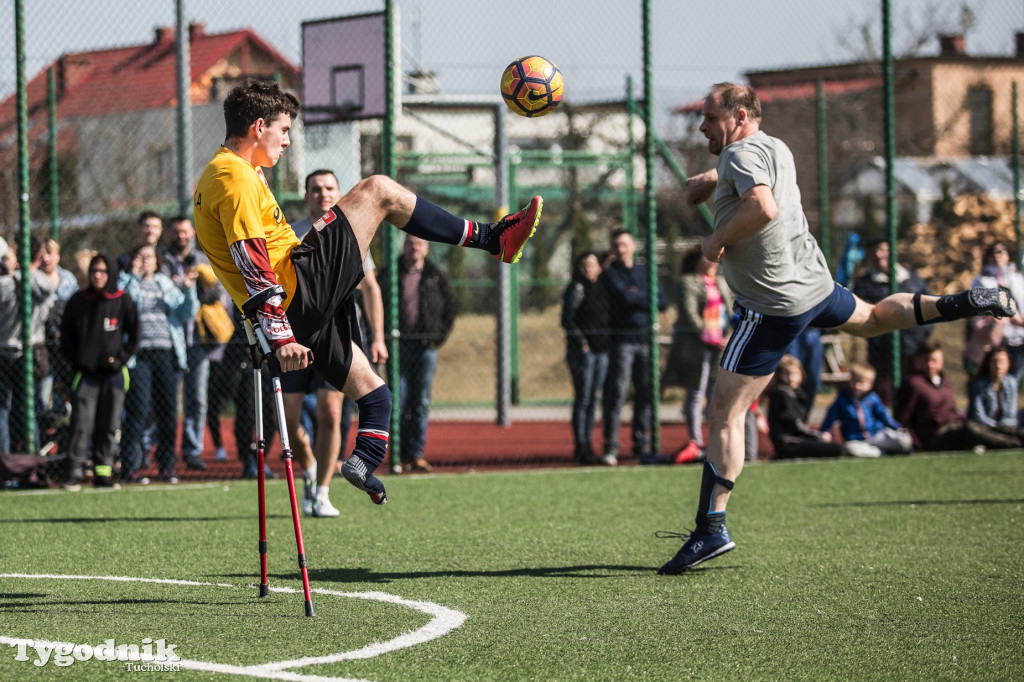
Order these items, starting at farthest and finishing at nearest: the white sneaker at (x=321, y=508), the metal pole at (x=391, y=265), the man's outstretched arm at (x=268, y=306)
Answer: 1. the metal pole at (x=391, y=265)
2. the white sneaker at (x=321, y=508)
3. the man's outstretched arm at (x=268, y=306)

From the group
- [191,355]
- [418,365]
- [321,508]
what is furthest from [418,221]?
[191,355]

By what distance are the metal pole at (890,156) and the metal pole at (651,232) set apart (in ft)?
7.62

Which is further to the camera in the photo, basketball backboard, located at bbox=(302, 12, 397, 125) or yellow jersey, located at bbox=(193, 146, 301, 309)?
basketball backboard, located at bbox=(302, 12, 397, 125)

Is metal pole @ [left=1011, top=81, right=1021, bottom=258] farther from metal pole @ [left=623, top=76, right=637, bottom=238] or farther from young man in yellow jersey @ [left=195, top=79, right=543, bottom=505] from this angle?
young man in yellow jersey @ [left=195, top=79, right=543, bottom=505]

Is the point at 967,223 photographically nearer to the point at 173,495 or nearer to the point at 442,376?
the point at 442,376

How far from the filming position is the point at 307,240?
523cm

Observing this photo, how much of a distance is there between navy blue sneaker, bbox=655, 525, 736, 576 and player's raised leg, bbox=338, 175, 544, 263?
5.10ft

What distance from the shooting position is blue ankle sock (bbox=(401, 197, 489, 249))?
5352 mm

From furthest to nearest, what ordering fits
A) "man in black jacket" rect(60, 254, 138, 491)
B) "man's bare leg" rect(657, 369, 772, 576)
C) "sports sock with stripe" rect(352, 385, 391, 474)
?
"man in black jacket" rect(60, 254, 138, 491) < "man's bare leg" rect(657, 369, 772, 576) < "sports sock with stripe" rect(352, 385, 391, 474)

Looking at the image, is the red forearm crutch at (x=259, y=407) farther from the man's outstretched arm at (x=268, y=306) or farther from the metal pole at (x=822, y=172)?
the metal pole at (x=822, y=172)

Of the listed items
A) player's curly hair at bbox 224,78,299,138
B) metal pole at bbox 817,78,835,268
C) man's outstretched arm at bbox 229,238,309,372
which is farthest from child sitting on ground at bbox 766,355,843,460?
man's outstretched arm at bbox 229,238,309,372

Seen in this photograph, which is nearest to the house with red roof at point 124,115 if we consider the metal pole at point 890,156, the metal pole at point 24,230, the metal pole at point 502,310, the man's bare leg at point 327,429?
the metal pole at point 24,230

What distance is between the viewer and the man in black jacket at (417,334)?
10.7 meters

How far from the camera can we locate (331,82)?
12406 millimetres
